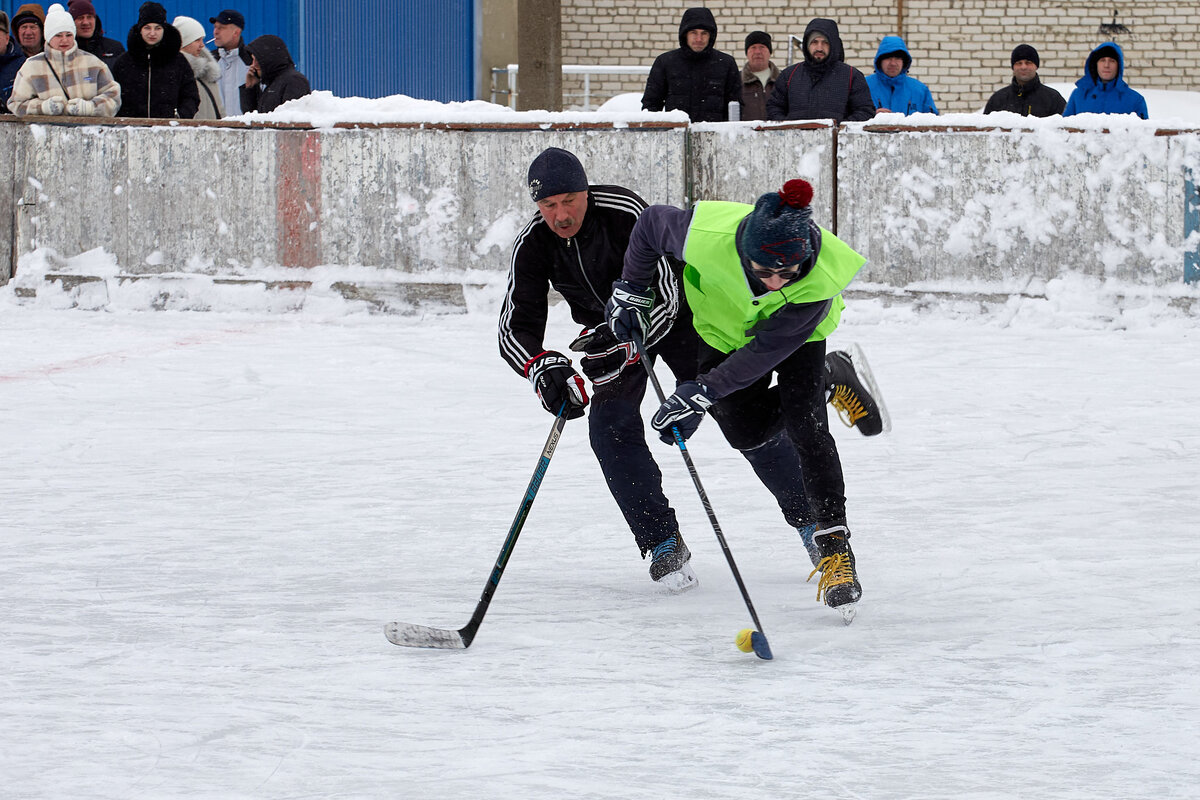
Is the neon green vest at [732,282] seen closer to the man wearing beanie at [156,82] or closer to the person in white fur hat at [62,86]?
the person in white fur hat at [62,86]

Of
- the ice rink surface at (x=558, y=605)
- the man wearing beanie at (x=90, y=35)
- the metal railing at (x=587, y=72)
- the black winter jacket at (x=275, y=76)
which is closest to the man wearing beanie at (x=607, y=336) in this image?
the ice rink surface at (x=558, y=605)

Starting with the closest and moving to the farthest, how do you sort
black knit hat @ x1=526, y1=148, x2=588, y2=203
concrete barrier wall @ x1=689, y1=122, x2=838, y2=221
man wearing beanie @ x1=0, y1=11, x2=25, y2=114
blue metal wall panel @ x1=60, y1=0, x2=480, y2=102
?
black knit hat @ x1=526, y1=148, x2=588, y2=203 → concrete barrier wall @ x1=689, y1=122, x2=838, y2=221 → man wearing beanie @ x1=0, y1=11, x2=25, y2=114 → blue metal wall panel @ x1=60, y1=0, x2=480, y2=102

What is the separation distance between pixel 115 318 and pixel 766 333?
6.60 meters

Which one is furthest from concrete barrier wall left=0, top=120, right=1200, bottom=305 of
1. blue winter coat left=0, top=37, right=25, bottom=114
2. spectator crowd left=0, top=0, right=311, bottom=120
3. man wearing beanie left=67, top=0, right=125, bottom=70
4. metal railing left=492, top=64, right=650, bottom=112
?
metal railing left=492, top=64, right=650, bottom=112

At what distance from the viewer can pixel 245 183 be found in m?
9.57

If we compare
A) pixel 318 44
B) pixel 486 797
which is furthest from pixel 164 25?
pixel 486 797

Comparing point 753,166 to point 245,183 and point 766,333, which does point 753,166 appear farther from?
point 766,333

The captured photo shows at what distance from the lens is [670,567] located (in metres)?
4.07

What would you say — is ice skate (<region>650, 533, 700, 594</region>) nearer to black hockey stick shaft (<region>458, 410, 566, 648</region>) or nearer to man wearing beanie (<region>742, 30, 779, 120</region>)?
black hockey stick shaft (<region>458, 410, 566, 648</region>)

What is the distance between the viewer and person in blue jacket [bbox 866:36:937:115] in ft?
32.2

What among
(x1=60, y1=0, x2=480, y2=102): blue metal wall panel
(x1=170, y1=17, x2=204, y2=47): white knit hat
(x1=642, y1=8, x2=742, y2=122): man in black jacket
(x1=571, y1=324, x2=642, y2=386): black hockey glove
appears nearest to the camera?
(x1=571, y1=324, x2=642, y2=386): black hockey glove

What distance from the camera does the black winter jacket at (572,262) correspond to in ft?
13.2

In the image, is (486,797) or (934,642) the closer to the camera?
(486,797)

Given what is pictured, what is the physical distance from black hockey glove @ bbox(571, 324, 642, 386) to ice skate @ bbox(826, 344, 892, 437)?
56 centimetres
